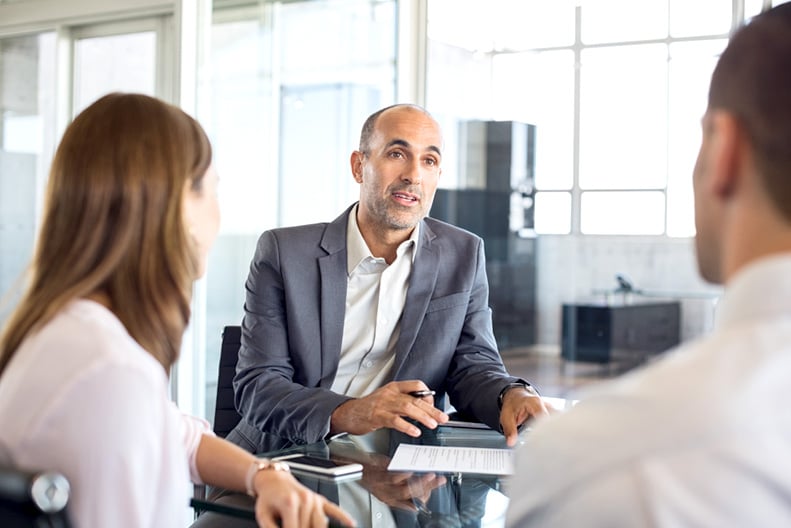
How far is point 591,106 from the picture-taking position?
3.94m

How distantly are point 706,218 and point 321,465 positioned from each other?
1.10 metres

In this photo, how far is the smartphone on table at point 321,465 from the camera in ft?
5.75

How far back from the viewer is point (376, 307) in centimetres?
262

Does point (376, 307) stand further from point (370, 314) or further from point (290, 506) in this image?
point (290, 506)

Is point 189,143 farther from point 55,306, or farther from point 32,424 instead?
point 32,424

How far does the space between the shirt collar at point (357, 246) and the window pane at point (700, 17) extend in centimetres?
A: 174

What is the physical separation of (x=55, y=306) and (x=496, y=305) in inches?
125

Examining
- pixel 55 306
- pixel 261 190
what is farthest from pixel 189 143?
pixel 261 190

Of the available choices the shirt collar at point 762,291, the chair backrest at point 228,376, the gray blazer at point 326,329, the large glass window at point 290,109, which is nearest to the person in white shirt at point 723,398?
the shirt collar at point 762,291

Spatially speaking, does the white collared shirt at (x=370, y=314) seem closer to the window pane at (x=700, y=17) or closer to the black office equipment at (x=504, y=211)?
the black office equipment at (x=504, y=211)

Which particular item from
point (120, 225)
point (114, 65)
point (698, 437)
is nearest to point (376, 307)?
point (120, 225)

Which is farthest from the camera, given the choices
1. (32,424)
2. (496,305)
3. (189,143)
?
(496,305)

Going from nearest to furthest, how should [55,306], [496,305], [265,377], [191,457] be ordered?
1. [55,306]
2. [191,457]
3. [265,377]
4. [496,305]

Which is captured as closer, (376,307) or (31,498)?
(31,498)
